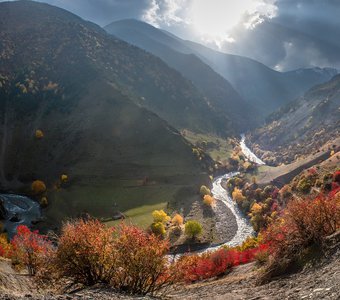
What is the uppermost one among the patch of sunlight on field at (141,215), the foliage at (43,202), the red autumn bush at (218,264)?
the red autumn bush at (218,264)

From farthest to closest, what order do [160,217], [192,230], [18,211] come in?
[18,211] → [160,217] → [192,230]

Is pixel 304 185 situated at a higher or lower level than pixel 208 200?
higher

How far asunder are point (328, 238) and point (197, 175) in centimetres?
16094

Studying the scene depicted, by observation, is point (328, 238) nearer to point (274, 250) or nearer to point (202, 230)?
point (274, 250)

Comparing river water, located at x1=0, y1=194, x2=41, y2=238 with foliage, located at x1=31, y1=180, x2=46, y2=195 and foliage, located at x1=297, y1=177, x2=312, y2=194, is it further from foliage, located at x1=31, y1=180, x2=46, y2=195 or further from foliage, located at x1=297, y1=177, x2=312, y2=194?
foliage, located at x1=297, y1=177, x2=312, y2=194

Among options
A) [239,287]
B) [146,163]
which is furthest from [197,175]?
[239,287]

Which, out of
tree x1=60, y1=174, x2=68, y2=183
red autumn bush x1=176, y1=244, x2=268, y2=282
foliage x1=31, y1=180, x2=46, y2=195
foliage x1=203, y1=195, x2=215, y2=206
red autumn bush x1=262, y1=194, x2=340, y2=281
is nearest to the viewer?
red autumn bush x1=262, y1=194, x2=340, y2=281

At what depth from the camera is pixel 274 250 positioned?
32125mm

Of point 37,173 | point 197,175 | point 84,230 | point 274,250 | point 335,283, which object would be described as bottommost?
point 37,173

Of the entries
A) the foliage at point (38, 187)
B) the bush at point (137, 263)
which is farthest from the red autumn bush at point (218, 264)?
the foliage at point (38, 187)

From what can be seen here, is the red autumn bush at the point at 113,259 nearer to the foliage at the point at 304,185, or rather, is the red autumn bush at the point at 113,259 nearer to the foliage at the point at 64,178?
the foliage at the point at 304,185

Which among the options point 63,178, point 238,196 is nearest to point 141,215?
point 63,178

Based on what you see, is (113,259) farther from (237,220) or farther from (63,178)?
(63,178)

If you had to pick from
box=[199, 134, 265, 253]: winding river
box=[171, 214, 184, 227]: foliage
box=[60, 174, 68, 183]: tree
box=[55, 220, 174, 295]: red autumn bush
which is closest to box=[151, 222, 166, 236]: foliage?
box=[171, 214, 184, 227]: foliage
